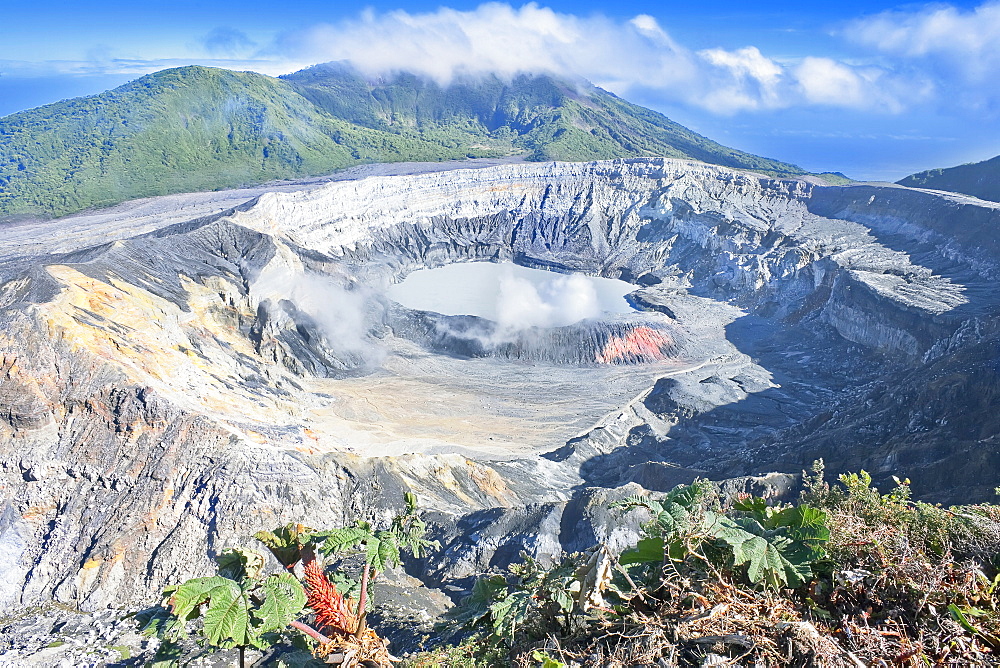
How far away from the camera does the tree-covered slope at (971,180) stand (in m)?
63.3

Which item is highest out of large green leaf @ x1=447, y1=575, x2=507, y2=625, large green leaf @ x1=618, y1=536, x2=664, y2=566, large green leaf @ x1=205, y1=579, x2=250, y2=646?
large green leaf @ x1=618, y1=536, x2=664, y2=566

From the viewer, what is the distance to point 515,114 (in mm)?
151875

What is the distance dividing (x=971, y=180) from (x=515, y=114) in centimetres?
10454

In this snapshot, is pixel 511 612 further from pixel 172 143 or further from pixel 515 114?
pixel 515 114

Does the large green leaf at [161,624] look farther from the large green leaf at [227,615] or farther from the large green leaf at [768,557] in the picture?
the large green leaf at [768,557]

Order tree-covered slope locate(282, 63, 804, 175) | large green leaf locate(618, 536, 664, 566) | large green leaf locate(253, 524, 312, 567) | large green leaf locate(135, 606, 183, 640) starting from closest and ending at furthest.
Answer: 1. large green leaf locate(618, 536, 664, 566)
2. large green leaf locate(135, 606, 183, 640)
3. large green leaf locate(253, 524, 312, 567)
4. tree-covered slope locate(282, 63, 804, 175)

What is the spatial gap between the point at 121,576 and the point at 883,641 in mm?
19341

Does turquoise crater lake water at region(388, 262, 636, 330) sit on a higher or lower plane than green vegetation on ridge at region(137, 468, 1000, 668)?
lower

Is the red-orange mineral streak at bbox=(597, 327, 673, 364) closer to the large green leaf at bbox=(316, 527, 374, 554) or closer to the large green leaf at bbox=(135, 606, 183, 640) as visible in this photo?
the large green leaf at bbox=(316, 527, 374, 554)

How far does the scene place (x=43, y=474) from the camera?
63.4 ft

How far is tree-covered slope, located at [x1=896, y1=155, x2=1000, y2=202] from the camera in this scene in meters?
63.3

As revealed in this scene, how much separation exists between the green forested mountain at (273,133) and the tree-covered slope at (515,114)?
438 mm

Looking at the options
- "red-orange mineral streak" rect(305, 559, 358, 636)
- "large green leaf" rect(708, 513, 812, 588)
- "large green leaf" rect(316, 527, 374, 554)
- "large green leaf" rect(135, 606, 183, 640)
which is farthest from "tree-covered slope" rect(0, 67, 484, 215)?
"large green leaf" rect(708, 513, 812, 588)

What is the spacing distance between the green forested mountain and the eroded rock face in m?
34.1
